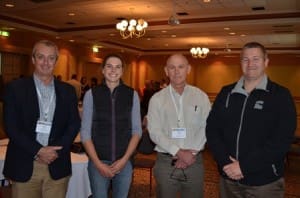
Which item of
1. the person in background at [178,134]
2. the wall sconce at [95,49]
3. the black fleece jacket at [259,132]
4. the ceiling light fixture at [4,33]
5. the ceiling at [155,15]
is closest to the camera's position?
the black fleece jacket at [259,132]

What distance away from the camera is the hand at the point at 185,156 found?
7.49ft

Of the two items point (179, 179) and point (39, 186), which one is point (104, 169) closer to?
point (39, 186)

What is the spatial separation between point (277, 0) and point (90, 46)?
30.7 feet

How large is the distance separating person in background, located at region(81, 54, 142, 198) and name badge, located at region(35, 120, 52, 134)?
9.4 inches

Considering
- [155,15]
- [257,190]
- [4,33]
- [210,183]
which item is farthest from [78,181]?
[4,33]

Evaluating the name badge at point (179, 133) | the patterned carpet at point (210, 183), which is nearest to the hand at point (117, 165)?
the name badge at point (179, 133)

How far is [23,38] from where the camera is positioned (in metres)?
12.0

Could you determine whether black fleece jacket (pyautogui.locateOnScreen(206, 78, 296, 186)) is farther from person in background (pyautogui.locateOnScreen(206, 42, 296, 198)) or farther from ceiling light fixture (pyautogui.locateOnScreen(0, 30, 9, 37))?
ceiling light fixture (pyautogui.locateOnScreen(0, 30, 9, 37))

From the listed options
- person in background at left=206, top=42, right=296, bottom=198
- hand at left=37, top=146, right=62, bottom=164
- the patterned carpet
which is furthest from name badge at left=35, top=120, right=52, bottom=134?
the patterned carpet

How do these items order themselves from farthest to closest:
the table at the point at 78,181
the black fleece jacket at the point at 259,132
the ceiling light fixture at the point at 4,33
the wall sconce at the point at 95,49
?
the wall sconce at the point at 95,49
the ceiling light fixture at the point at 4,33
the table at the point at 78,181
the black fleece jacket at the point at 259,132

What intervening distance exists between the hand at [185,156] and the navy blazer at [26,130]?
27.9 inches

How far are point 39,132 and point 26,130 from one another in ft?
0.25

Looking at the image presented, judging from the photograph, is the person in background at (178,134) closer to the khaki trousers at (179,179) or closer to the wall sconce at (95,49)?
the khaki trousers at (179,179)

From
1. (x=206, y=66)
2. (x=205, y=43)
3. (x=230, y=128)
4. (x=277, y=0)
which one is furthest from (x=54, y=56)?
(x=206, y=66)
